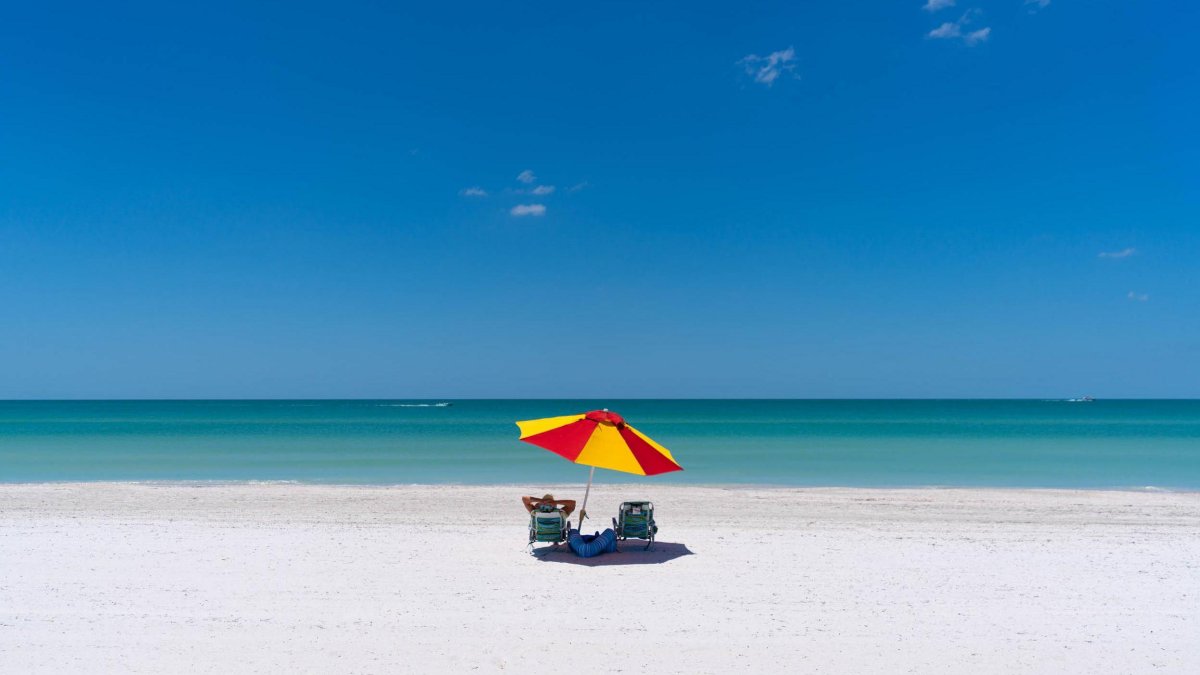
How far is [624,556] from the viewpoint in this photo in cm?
835

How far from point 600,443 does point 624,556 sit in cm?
135

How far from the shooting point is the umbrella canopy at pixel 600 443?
7.80 m

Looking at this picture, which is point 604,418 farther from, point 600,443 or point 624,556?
point 624,556

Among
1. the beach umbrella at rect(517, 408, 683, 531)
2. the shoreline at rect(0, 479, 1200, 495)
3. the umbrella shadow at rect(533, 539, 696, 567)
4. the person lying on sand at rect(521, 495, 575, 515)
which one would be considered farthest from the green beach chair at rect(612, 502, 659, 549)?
the shoreline at rect(0, 479, 1200, 495)

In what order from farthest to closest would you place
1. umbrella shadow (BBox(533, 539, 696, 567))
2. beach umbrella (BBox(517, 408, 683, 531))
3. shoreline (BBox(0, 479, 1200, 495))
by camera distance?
shoreline (BBox(0, 479, 1200, 495))
umbrella shadow (BBox(533, 539, 696, 567))
beach umbrella (BBox(517, 408, 683, 531))

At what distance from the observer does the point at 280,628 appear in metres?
5.64

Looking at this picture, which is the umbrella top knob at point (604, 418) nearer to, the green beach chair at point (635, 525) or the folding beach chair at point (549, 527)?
the green beach chair at point (635, 525)

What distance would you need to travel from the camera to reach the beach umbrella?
7.80 metres

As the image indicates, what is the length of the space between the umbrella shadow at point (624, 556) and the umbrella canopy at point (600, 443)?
100 centimetres

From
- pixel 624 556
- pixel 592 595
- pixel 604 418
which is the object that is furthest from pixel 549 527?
pixel 592 595

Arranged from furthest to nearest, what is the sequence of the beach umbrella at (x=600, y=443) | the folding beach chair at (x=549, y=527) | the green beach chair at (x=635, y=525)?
the green beach chair at (x=635, y=525) < the folding beach chair at (x=549, y=527) < the beach umbrella at (x=600, y=443)

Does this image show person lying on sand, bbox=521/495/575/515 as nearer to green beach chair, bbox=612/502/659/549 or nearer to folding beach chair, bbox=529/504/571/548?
folding beach chair, bbox=529/504/571/548

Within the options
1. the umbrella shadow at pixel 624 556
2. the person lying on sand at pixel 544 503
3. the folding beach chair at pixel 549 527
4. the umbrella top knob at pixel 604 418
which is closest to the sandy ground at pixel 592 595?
the umbrella shadow at pixel 624 556

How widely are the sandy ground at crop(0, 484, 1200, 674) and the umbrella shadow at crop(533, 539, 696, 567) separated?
44 millimetres
